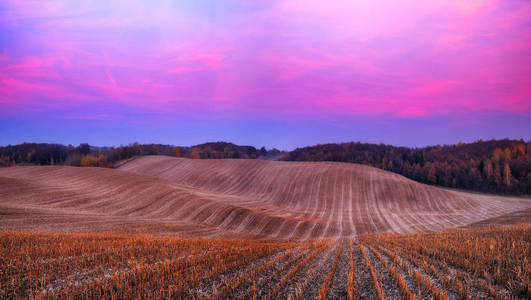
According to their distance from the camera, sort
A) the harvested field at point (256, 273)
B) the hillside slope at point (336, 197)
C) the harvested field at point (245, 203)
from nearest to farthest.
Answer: the harvested field at point (256, 273), the harvested field at point (245, 203), the hillside slope at point (336, 197)

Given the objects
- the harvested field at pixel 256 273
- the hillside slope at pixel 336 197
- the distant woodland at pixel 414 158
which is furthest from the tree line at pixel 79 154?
the harvested field at pixel 256 273

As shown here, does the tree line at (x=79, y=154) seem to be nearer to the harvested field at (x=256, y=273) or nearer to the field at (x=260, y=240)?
the field at (x=260, y=240)

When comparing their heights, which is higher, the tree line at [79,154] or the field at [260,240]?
the tree line at [79,154]

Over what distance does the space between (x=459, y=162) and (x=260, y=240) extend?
127m

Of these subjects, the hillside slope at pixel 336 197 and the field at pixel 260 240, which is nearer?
the field at pixel 260 240

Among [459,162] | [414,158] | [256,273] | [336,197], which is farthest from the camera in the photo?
[414,158]

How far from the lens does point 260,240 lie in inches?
1137

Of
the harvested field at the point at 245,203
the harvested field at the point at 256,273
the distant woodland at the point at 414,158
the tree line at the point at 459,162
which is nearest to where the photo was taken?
the harvested field at the point at 256,273

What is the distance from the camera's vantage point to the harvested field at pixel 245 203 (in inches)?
1296

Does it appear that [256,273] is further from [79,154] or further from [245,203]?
[79,154]

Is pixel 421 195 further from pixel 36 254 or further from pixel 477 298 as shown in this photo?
pixel 36 254

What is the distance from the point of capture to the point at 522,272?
8367 mm

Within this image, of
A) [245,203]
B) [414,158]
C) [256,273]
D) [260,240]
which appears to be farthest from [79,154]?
[414,158]

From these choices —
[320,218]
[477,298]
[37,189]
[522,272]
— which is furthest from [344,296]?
[37,189]
